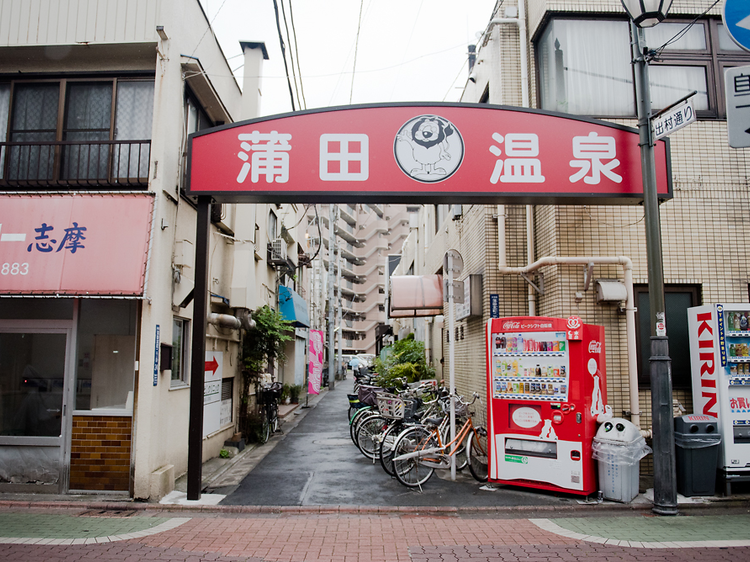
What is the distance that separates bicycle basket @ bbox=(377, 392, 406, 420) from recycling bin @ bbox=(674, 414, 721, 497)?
14.7 feet

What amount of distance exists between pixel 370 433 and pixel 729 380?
6114 millimetres

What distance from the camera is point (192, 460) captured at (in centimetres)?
742

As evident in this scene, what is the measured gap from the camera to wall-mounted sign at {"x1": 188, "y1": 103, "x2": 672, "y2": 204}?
7.65 m

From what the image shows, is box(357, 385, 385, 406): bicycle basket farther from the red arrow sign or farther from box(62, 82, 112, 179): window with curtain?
box(62, 82, 112, 179): window with curtain

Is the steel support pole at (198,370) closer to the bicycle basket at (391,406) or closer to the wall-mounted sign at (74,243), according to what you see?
the wall-mounted sign at (74,243)

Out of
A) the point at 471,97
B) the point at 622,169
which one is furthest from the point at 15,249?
the point at 471,97

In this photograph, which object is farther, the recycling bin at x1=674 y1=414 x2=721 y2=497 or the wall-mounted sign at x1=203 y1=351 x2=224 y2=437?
the wall-mounted sign at x1=203 y1=351 x2=224 y2=437

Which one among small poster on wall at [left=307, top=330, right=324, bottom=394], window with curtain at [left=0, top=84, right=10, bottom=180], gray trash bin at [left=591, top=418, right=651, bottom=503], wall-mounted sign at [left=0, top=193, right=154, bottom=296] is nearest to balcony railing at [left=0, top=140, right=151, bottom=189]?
window with curtain at [left=0, top=84, right=10, bottom=180]

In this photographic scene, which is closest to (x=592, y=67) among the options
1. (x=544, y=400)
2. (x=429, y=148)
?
(x=429, y=148)

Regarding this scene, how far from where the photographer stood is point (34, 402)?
8047 millimetres

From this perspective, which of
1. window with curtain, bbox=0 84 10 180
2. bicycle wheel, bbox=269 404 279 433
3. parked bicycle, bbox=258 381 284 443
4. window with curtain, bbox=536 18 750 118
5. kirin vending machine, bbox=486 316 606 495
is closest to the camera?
kirin vending machine, bbox=486 316 606 495

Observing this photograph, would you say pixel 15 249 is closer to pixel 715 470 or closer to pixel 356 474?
pixel 356 474

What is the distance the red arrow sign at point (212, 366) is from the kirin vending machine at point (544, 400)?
5163mm

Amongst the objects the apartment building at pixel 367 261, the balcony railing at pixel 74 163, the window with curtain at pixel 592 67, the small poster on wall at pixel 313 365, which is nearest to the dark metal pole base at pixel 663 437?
the window with curtain at pixel 592 67
